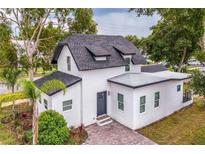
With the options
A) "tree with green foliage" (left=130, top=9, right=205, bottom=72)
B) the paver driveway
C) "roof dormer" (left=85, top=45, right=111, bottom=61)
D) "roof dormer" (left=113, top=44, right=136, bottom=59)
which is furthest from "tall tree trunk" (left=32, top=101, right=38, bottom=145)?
"tree with green foliage" (left=130, top=9, right=205, bottom=72)

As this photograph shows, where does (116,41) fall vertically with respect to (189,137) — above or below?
above

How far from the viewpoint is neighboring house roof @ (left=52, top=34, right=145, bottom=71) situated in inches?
414

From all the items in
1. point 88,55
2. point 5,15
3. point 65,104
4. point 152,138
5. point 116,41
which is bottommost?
point 152,138

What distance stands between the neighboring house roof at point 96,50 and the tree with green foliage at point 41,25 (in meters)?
1.40

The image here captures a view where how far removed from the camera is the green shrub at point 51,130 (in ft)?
26.6

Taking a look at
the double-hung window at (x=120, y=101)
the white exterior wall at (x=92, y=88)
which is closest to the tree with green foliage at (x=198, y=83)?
the double-hung window at (x=120, y=101)

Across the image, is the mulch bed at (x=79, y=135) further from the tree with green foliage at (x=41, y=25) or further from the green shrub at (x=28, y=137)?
the tree with green foliage at (x=41, y=25)

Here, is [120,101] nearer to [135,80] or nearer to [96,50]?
[135,80]

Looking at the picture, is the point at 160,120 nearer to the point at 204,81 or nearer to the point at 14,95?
the point at 204,81

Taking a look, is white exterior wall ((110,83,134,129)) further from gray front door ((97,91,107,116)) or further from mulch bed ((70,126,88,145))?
mulch bed ((70,126,88,145))
